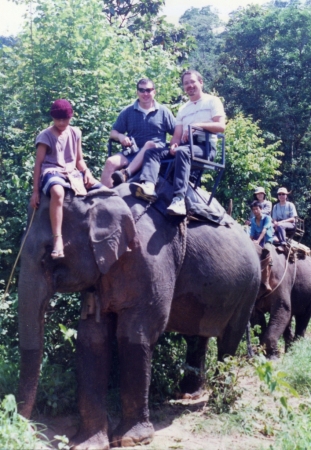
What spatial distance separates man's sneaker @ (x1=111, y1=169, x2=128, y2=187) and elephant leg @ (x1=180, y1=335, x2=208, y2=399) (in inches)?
92.7

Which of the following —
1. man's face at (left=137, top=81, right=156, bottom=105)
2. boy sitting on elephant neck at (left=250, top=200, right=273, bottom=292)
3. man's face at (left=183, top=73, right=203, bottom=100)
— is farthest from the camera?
boy sitting on elephant neck at (left=250, top=200, right=273, bottom=292)

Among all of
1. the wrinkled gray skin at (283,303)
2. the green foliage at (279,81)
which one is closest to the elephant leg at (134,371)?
the wrinkled gray skin at (283,303)

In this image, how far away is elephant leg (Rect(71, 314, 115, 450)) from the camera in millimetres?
5691

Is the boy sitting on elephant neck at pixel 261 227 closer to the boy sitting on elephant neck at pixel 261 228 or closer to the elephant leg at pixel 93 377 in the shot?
the boy sitting on elephant neck at pixel 261 228

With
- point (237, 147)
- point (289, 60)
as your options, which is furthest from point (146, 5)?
point (237, 147)

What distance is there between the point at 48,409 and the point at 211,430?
1525 millimetres

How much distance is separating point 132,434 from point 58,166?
2335 millimetres

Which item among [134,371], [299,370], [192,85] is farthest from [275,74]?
[134,371]

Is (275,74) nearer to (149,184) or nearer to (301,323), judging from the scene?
(301,323)

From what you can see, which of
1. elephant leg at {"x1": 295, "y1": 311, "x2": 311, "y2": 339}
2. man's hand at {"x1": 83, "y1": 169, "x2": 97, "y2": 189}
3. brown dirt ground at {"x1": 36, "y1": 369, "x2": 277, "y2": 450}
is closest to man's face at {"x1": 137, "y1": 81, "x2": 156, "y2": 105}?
man's hand at {"x1": 83, "y1": 169, "x2": 97, "y2": 189}

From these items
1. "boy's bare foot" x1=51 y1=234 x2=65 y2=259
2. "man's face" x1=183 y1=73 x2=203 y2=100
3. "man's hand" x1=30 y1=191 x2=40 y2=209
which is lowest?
"boy's bare foot" x1=51 y1=234 x2=65 y2=259

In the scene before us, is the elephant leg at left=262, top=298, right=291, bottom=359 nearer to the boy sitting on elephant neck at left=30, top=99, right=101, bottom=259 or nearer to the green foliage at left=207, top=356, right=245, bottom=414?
the green foliage at left=207, top=356, right=245, bottom=414

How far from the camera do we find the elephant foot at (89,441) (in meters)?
5.53

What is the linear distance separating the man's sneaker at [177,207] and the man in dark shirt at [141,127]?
631mm
